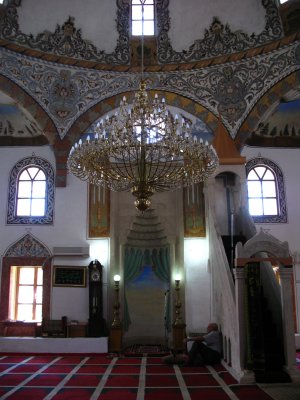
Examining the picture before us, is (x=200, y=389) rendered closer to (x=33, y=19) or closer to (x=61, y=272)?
(x=61, y=272)

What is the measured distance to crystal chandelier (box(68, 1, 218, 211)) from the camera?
5770mm

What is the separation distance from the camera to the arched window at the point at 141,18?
9.84 meters

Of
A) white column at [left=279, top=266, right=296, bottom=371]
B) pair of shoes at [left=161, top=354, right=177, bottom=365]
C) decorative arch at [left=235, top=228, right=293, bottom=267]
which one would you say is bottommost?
pair of shoes at [left=161, top=354, right=177, bottom=365]

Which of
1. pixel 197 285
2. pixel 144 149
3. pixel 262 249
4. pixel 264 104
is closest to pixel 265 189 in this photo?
pixel 264 104

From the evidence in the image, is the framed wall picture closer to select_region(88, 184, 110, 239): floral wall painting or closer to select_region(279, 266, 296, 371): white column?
select_region(88, 184, 110, 239): floral wall painting

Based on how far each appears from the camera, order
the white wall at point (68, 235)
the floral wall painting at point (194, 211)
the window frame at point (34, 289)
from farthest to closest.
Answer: the window frame at point (34, 289) < the floral wall painting at point (194, 211) < the white wall at point (68, 235)

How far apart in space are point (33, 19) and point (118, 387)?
7790mm

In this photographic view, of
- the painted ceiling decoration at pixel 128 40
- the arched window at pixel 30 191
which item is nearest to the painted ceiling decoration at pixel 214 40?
the painted ceiling decoration at pixel 128 40

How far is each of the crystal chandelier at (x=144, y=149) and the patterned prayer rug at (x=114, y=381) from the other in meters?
2.40

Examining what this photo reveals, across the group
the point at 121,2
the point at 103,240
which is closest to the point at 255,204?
the point at 103,240

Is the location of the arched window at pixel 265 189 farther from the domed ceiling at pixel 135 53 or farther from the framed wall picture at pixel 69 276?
the framed wall picture at pixel 69 276

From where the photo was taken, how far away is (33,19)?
9.47 m

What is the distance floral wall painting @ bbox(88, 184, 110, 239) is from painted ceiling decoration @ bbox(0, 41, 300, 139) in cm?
152

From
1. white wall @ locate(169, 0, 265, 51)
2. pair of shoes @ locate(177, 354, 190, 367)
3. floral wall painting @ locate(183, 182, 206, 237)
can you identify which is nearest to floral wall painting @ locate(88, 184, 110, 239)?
floral wall painting @ locate(183, 182, 206, 237)
